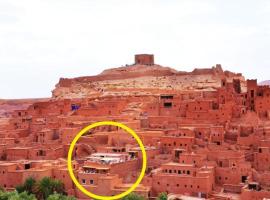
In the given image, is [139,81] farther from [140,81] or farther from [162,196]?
[162,196]

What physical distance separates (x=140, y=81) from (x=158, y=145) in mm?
22600

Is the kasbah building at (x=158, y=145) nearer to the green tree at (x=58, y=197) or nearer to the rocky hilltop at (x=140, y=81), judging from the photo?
the green tree at (x=58, y=197)

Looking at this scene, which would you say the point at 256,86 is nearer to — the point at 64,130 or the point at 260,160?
the point at 260,160

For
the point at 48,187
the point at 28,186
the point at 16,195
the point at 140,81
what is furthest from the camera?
the point at 140,81

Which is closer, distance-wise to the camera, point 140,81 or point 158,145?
point 158,145

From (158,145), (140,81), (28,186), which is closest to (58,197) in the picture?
(28,186)

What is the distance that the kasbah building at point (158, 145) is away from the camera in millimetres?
26172

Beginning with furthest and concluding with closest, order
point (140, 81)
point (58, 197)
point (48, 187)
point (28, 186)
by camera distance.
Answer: point (140, 81), point (28, 186), point (48, 187), point (58, 197)

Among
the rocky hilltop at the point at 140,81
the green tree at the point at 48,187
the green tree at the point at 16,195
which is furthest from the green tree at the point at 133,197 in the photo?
the rocky hilltop at the point at 140,81

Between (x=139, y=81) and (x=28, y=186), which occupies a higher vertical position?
(x=139, y=81)

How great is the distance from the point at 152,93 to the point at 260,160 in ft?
65.1

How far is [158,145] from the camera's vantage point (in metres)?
30.1

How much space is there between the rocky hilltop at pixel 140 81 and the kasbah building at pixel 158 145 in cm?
252

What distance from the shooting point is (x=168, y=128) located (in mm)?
32969
